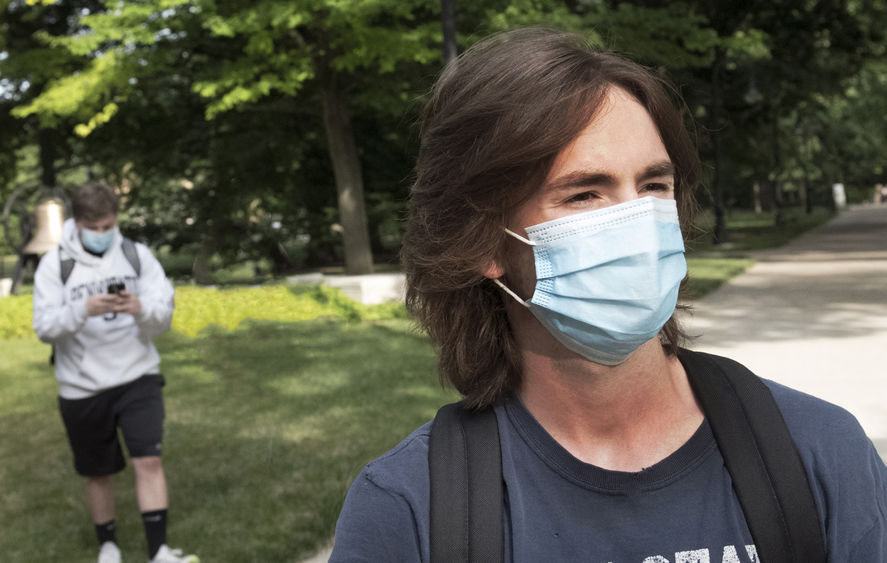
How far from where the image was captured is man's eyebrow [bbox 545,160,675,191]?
1.66 m

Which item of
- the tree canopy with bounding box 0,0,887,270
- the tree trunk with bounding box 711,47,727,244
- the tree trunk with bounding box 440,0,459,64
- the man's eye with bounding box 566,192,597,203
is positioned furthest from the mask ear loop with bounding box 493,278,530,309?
the tree trunk with bounding box 711,47,727,244

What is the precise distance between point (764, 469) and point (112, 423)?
14.3 ft

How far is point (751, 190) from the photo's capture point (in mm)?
63438

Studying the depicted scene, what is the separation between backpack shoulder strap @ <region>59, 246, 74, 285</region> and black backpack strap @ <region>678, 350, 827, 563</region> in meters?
4.26

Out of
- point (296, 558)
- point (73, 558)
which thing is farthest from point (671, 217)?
point (73, 558)

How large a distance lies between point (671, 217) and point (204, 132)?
2593 cm

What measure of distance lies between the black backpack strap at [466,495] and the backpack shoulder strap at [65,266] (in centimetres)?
407

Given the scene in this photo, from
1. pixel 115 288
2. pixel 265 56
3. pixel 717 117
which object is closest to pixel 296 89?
pixel 265 56

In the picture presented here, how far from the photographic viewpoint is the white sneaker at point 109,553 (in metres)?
5.21

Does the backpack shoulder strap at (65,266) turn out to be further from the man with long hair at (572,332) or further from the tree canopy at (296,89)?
the tree canopy at (296,89)

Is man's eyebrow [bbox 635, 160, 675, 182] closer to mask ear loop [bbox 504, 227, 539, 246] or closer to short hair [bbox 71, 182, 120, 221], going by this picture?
mask ear loop [bbox 504, 227, 539, 246]

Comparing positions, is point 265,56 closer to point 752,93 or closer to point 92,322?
point 92,322

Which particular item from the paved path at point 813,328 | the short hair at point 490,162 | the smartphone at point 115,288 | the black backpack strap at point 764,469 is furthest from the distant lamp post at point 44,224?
the black backpack strap at point 764,469

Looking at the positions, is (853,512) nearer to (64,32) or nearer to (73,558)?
(73,558)
